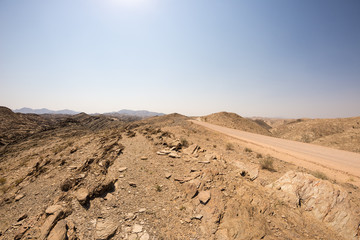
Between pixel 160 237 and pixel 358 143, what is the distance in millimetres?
33111

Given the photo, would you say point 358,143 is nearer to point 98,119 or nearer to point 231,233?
point 231,233

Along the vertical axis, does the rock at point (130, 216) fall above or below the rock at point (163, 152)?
below

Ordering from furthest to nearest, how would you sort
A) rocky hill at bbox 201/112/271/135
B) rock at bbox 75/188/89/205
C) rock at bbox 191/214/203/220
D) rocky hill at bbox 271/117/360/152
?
rocky hill at bbox 201/112/271/135 < rocky hill at bbox 271/117/360/152 < rock at bbox 75/188/89/205 < rock at bbox 191/214/203/220

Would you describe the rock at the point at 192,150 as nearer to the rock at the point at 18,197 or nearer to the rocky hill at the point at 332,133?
the rock at the point at 18,197

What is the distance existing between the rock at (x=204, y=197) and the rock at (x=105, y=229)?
384 cm

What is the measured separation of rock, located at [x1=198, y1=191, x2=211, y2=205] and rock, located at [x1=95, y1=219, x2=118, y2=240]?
3.84 meters

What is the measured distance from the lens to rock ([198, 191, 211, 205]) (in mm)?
6499

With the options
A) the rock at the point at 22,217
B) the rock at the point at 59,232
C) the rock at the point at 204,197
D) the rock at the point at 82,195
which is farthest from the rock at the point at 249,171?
the rock at the point at 22,217

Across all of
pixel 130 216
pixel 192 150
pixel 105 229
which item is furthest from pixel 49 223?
pixel 192 150

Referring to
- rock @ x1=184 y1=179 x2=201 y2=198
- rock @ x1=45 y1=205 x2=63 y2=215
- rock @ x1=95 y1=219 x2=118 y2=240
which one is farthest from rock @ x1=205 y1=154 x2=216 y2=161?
rock @ x1=45 y1=205 x2=63 y2=215

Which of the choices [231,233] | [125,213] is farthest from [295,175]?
[125,213]

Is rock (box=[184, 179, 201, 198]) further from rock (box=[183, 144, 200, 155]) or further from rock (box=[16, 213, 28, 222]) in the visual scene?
rock (box=[16, 213, 28, 222])

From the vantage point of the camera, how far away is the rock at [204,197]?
650 cm

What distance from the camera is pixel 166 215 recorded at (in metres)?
6.12
